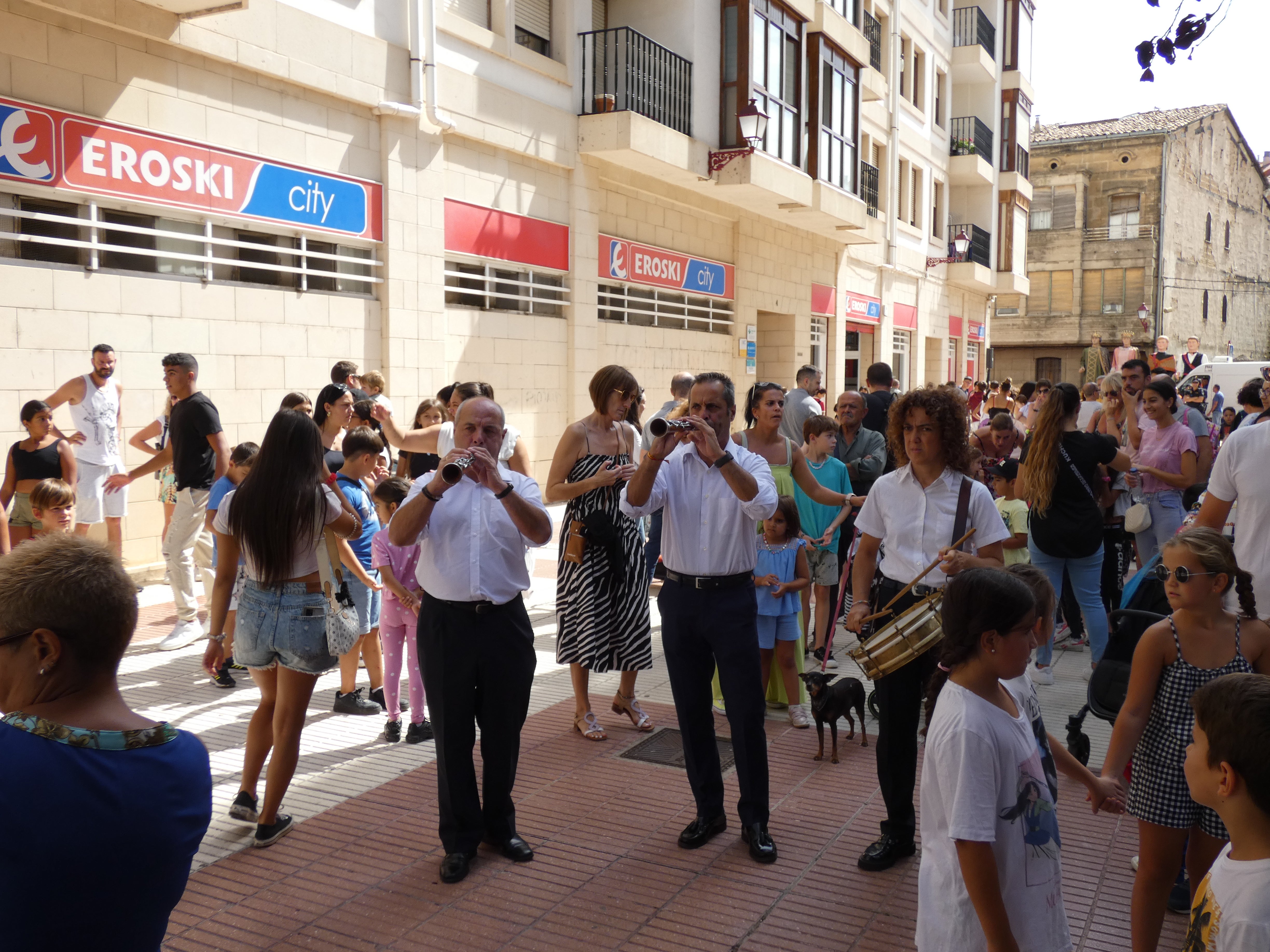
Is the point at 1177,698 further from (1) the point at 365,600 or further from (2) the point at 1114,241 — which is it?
(2) the point at 1114,241

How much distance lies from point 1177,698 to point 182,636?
6.66 metres

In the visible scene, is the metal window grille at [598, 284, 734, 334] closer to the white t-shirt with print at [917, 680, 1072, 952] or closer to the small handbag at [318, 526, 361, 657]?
the small handbag at [318, 526, 361, 657]

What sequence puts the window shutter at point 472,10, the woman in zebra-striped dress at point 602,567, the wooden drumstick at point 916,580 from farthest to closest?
1. the window shutter at point 472,10
2. the woman in zebra-striped dress at point 602,567
3. the wooden drumstick at point 916,580

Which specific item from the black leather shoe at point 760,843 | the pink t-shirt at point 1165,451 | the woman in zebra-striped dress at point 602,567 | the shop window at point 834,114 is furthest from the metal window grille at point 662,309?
the black leather shoe at point 760,843

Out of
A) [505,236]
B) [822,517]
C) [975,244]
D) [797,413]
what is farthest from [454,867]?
[975,244]

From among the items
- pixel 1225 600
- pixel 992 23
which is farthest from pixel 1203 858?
pixel 992 23

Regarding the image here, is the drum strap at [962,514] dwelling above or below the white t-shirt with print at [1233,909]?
above

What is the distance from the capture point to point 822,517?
7.20 meters

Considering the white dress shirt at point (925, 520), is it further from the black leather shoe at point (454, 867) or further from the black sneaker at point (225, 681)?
the black sneaker at point (225, 681)

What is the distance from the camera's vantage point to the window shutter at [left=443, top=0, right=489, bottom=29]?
12375mm

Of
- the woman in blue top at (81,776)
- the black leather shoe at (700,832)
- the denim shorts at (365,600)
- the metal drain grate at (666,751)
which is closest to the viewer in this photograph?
the woman in blue top at (81,776)

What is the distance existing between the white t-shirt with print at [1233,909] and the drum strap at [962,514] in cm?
208

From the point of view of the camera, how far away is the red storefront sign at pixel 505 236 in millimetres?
12516

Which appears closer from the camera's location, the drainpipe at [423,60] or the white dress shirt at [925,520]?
the white dress shirt at [925,520]
